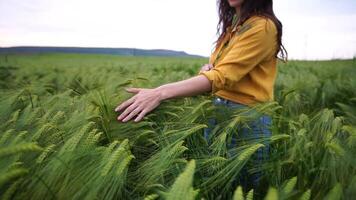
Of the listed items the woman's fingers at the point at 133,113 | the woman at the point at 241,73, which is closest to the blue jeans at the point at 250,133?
the woman at the point at 241,73

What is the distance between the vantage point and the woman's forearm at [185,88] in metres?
1.53

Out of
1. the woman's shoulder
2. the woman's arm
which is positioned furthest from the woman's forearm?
the woman's shoulder

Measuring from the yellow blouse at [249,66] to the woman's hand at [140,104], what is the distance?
0.84 feet

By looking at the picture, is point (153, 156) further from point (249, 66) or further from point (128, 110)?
point (249, 66)

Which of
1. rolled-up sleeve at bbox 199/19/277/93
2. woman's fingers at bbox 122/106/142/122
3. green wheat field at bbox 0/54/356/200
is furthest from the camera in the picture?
rolled-up sleeve at bbox 199/19/277/93

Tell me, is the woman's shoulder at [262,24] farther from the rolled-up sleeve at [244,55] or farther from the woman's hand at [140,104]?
the woman's hand at [140,104]

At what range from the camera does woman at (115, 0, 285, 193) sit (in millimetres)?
1503

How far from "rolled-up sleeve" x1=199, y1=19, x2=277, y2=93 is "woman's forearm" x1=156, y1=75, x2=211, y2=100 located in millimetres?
29

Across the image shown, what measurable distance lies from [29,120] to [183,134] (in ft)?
1.70

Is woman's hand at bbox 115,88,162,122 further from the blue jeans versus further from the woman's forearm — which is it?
the blue jeans

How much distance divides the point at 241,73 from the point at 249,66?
50mm

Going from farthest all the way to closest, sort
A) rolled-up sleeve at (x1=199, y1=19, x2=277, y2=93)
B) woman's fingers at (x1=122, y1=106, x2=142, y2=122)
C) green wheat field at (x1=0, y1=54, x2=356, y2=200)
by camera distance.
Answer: rolled-up sleeve at (x1=199, y1=19, x2=277, y2=93), woman's fingers at (x1=122, y1=106, x2=142, y2=122), green wheat field at (x1=0, y1=54, x2=356, y2=200)

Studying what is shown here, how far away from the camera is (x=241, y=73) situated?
1.68 metres

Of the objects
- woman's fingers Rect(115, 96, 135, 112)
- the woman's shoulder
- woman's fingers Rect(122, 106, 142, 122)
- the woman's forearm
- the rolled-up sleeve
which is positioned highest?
the woman's shoulder
